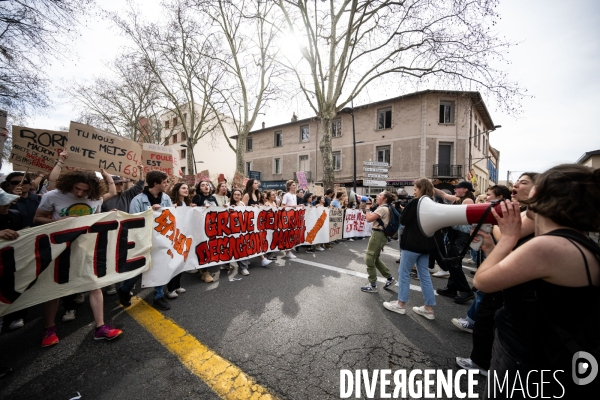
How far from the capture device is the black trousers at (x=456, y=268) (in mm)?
3779

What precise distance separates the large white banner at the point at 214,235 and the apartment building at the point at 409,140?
1622 centimetres

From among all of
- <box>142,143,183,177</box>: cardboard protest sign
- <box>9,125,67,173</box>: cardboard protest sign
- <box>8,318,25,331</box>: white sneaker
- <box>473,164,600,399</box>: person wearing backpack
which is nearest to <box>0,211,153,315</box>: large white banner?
<box>8,318,25,331</box>: white sneaker

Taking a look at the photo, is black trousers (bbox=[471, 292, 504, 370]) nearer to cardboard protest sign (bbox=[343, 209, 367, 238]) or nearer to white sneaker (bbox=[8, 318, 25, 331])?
white sneaker (bbox=[8, 318, 25, 331])

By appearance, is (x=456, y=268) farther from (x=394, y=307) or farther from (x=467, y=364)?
(x=467, y=364)

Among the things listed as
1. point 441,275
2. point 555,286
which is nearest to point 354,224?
point 441,275

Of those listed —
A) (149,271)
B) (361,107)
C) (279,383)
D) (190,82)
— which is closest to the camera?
(279,383)

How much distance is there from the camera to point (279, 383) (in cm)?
191

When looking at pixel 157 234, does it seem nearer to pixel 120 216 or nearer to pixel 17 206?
pixel 120 216

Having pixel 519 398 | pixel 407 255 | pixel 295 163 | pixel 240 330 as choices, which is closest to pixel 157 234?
pixel 240 330

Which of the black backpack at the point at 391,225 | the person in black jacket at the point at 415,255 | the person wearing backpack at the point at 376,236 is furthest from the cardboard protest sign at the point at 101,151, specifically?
the person in black jacket at the point at 415,255

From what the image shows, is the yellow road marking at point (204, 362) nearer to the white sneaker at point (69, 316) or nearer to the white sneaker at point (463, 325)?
the white sneaker at point (69, 316)

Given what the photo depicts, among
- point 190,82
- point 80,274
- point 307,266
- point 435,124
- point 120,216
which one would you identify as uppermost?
point 190,82

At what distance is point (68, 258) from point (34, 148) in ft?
9.57

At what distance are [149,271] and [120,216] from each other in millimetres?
860
